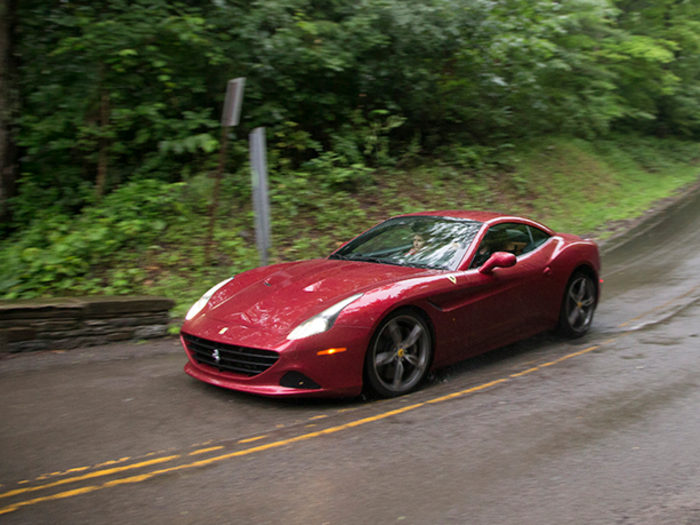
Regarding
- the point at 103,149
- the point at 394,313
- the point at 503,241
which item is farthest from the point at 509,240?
the point at 103,149

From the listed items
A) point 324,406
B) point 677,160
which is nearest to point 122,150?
point 324,406

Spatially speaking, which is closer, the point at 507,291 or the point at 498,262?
the point at 498,262

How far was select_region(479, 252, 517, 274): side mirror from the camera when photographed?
552 centimetres

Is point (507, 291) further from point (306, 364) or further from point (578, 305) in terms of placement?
point (306, 364)

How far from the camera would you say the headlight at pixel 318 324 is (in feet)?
14.7

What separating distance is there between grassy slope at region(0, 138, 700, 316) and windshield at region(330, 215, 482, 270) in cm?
280

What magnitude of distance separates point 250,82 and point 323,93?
5.65 ft

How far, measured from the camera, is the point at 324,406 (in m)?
4.70

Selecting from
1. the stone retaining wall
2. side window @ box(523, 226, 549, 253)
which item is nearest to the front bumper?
the stone retaining wall

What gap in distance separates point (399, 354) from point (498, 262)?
128 cm

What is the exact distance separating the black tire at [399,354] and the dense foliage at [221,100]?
4.64 m

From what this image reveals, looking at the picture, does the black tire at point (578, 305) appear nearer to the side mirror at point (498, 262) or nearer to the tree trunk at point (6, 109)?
the side mirror at point (498, 262)

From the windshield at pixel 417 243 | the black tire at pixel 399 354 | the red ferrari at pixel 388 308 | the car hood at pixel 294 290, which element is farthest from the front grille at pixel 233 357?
the windshield at pixel 417 243

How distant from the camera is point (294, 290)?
507 cm
